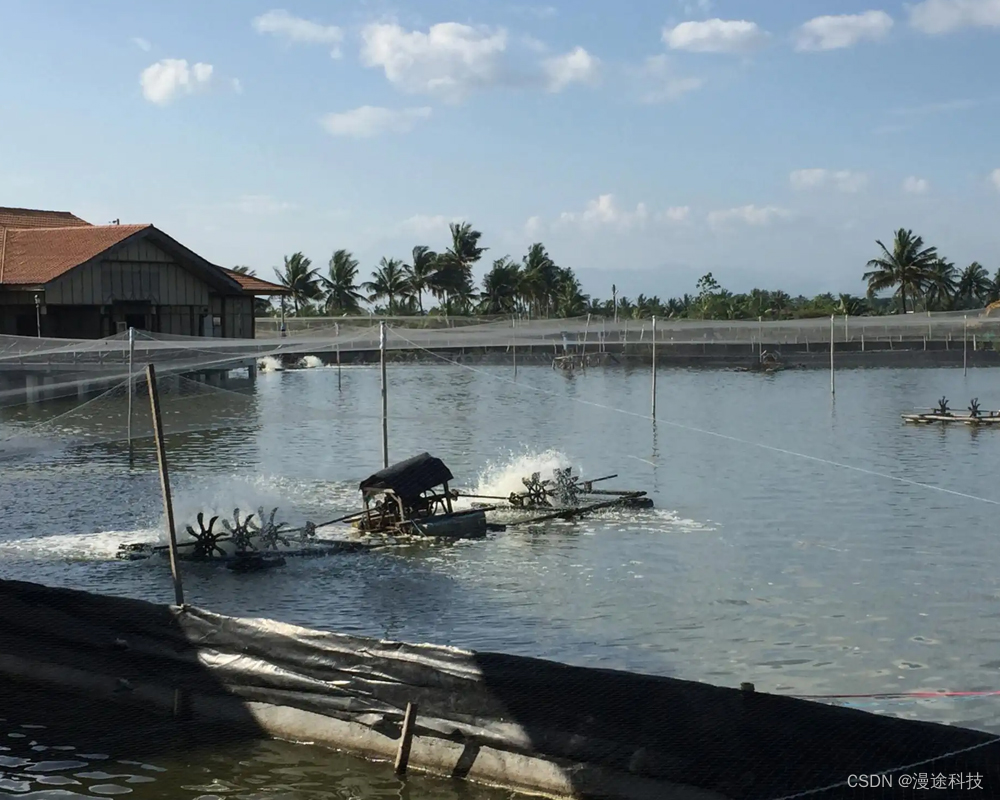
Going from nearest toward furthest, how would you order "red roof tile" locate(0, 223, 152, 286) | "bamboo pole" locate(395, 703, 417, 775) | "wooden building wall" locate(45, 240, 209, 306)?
"bamboo pole" locate(395, 703, 417, 775), "red roof tile" locate(0, 223, 152, 286), "wooden building wall" locate(45, 240, 209, 306)

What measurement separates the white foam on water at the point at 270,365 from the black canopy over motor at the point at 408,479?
154 feet

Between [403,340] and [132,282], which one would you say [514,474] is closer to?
[403,340]

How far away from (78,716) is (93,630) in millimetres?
634

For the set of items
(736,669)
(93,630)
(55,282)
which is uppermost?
(55,282)

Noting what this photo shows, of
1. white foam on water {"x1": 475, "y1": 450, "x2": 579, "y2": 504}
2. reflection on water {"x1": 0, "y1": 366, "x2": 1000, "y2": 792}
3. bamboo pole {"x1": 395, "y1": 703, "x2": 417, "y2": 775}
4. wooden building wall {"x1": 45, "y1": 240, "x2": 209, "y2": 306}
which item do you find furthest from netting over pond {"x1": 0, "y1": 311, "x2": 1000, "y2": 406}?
bamboo pole {"x1": 395, "y1": 703, "x2": 417, "y2": 775}

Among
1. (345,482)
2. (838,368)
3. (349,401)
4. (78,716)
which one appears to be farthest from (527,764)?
(838,368)

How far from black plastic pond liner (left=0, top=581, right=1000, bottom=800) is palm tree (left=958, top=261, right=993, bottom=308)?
84213 mm

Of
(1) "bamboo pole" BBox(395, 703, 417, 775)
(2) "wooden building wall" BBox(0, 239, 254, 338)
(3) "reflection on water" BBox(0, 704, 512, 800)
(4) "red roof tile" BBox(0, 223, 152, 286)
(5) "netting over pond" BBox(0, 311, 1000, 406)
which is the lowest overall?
(3) "reflection on water" BBox(0, 704, 512, 800)

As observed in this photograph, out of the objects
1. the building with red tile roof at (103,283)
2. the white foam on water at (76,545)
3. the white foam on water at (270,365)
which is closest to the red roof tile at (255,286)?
the building with red tile roof at (103,283)

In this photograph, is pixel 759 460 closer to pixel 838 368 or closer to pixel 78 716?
pixel 78 716

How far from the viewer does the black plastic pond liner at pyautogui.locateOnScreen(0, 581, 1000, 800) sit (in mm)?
6770

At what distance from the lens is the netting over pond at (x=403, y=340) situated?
27.9 m

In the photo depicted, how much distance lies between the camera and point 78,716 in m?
9.25

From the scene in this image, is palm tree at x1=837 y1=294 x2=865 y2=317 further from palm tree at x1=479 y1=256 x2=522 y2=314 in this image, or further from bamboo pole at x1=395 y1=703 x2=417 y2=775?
bamboo pole at x1=395 y1=703 x2=417 y2=775
